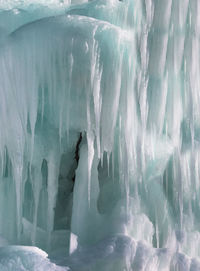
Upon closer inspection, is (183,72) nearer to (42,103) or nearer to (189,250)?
(42,103)

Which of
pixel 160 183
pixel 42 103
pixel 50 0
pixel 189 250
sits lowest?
pixel 189 250

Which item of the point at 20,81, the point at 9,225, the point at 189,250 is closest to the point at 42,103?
the point at 20,81

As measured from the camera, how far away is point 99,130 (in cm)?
525

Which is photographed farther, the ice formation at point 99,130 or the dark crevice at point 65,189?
the dark crevice at point 65,189

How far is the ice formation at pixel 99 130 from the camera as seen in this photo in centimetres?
505

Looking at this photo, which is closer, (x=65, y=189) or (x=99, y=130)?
(x=99, y=130)

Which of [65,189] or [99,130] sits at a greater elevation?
[99,130]

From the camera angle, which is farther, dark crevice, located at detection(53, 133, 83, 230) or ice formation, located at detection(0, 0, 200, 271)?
dark crevice, located at detection(53, 133, 83, 230)

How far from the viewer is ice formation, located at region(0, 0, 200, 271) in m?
5.05

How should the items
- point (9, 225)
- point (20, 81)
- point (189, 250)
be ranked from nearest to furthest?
point (20, 81), point (9, 225), point (189, 250)

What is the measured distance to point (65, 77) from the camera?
5109mm

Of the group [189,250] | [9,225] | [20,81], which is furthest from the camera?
[189,250]

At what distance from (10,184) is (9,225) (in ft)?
1.53

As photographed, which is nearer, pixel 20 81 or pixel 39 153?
pixel 20 81
